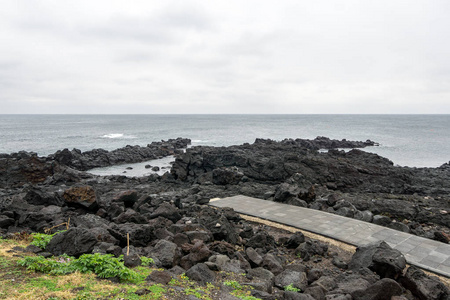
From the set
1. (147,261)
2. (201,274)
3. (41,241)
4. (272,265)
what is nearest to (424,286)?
(272,265)

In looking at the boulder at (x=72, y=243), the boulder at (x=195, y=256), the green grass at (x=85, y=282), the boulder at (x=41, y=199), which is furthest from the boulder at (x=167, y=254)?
the boulder at (x=41, y=199)

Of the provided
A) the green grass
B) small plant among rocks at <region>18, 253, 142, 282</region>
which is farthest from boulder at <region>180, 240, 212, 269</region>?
small plant among rocks at <region>18, 253, 142, 282</region>

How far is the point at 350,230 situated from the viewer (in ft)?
42.1

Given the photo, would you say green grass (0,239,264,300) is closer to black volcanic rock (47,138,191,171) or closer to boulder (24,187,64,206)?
boulder (24,187,64,206)

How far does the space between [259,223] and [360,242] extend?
4426 mm

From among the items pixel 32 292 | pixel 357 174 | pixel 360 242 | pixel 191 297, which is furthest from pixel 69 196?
pixel 357 174

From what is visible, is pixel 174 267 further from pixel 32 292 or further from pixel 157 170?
pixel 157 170

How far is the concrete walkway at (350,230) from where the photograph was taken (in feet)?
33.7

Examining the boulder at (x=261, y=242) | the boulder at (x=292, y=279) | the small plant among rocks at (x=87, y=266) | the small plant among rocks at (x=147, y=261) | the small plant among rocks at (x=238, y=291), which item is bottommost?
the boulder at (x=261, y=242)

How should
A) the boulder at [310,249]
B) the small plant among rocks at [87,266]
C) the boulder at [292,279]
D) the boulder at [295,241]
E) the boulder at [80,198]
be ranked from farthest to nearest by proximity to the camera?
the boulder at [80,198] → the boulder at [295,241] → the boulder at [310,249] → the boulder at [292,279] → the small plant among rocks at [87,266]

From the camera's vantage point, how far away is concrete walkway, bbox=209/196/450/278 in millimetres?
10281

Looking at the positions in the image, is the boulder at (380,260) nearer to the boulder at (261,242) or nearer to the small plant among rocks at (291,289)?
the small plant among rocks at (291,289)

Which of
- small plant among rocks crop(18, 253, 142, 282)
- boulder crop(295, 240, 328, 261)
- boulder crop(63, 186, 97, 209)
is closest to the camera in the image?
small plant among rocks crop(18, 253, 142, 282)

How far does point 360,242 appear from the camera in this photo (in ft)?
38.3
